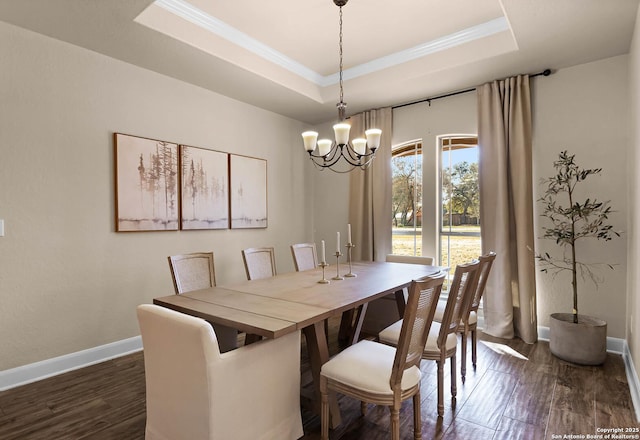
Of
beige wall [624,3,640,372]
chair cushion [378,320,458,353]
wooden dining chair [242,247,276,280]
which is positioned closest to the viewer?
chair cushion [378,320,458,353]

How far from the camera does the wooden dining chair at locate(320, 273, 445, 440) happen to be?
167 centimetres

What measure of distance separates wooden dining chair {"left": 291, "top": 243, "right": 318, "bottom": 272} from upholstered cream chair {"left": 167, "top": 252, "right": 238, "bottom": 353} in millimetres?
967

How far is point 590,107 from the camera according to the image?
3293 millimetres

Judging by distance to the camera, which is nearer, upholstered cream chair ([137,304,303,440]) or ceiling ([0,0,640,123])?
upholstered cream chair ([137,304,303,440])

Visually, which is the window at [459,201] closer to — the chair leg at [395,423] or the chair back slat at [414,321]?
the chair back slat at [414,321]

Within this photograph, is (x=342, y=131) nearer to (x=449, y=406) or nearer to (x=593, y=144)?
(x=449, y=406)

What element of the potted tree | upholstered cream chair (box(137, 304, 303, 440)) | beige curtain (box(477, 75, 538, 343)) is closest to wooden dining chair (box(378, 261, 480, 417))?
upholstered cream chair (box(137, 304, 303, 440))

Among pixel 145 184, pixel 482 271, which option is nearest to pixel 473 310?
pixel 482 271

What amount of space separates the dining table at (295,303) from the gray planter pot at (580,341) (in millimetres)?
1296

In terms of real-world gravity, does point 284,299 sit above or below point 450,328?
above

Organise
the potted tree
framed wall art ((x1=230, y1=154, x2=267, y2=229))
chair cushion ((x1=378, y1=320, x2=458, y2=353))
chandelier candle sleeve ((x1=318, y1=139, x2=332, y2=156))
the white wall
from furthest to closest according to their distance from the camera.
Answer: framed wall art ((x1=230, y1=154, x2=267, y2=229))
the white wall
chandelier candle sleeve ((x1=318, y1=139, x2=332, y2=156))
the potted tree
chair cushion ((x1=378, y1=320, x2=458, y2=353))

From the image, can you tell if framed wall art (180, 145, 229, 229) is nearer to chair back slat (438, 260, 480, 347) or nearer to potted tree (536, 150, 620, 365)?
chair back slat (438, 260, 480, 347)

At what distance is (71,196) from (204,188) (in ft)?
4.15

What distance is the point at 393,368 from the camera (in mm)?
1694
